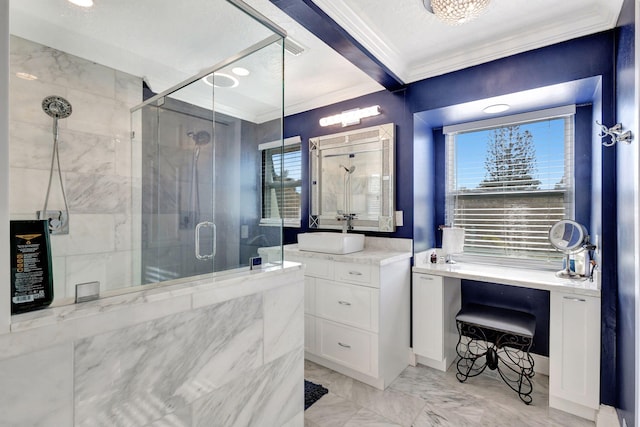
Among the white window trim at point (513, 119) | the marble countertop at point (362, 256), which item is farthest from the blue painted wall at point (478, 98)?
the marble countertop at point (362, 256)

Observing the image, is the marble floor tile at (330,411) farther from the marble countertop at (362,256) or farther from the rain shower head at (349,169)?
the rain shower head at (349,169)

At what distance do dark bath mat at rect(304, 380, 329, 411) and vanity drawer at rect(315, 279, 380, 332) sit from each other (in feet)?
1.60

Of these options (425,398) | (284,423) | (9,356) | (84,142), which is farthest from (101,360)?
(425,398)

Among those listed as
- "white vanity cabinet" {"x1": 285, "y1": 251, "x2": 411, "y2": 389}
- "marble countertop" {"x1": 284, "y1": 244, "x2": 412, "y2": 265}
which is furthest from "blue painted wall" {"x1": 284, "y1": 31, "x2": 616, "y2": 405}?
"white vanity cabinet" {"x1": 285, "y1": 251, "x2": 411, "y2": 389}

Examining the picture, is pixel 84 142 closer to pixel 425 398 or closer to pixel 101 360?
pixel 101 360

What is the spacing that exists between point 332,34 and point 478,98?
4.03ft

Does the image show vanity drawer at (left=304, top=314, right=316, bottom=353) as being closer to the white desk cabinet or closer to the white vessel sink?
the white vessel sink

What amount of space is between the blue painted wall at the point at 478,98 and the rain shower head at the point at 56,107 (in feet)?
6.65

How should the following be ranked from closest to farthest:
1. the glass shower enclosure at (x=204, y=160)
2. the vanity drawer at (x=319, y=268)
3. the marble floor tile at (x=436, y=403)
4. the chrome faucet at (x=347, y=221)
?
1. the marble floor tile at (x=436, y=403)
2. the glass shower enclosure at (x=204, y=160)
3. the vanity drawer at (x=319, y=268)
4. the chrome faucet at (x=347, y=221)

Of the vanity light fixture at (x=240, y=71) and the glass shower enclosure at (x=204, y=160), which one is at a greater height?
the vanity light fixture at (x=240, y=71)

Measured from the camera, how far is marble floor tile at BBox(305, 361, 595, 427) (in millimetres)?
1883

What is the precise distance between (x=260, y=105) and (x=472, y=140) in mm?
1945

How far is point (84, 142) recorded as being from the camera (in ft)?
6.66

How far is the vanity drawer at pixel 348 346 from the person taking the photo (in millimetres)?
2234
